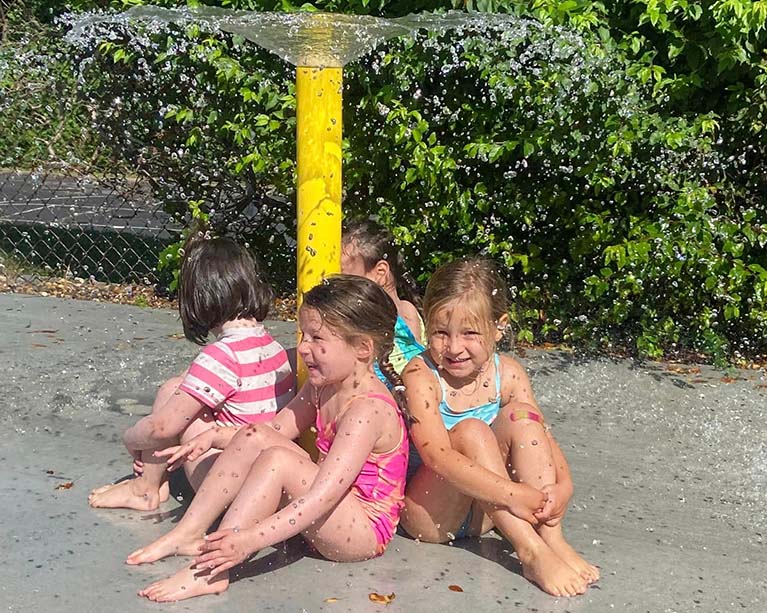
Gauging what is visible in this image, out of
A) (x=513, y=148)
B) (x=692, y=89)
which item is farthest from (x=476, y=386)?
(x=692, y=89)

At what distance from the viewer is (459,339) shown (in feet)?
10.4

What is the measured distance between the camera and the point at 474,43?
5.02 meters

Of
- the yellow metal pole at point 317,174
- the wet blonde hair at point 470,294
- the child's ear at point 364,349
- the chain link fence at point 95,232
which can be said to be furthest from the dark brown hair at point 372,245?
the chain link fence at point 95,232

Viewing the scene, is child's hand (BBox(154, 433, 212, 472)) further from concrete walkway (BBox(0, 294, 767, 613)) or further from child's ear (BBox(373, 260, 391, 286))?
child's ear (BBox(373, 260, 391, 286))

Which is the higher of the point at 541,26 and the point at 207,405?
the point at 541,26

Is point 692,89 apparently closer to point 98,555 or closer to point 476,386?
point 476,386

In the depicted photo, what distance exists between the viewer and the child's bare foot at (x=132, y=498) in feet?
11.1

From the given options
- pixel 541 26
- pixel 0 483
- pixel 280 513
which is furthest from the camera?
pixel 541 26

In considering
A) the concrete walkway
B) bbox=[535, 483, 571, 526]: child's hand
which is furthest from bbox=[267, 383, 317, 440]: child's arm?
bbox=[535, 483, 571, 526]: child's hand

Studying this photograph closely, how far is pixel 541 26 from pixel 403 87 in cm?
70

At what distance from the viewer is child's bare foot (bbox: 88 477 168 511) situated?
3.38 metres

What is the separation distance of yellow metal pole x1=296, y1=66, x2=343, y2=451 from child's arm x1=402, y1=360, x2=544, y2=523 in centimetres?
44

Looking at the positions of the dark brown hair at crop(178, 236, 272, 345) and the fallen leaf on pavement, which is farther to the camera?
the dark brown hair at crop(178, 236, 272, 345)

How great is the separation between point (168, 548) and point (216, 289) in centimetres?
75
